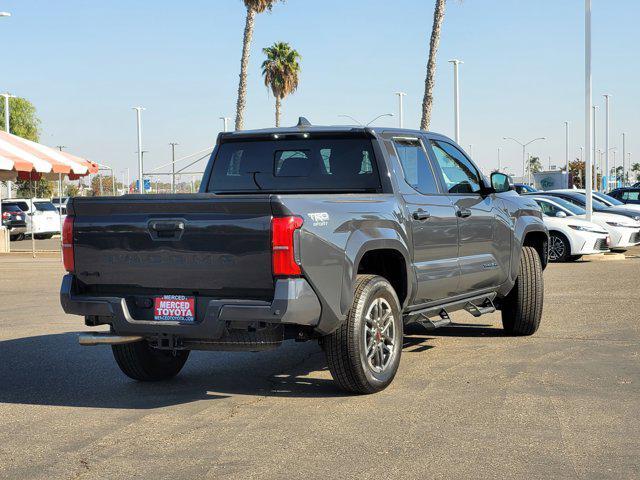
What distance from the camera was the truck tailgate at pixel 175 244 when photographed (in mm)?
6551

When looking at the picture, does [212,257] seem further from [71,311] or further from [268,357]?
[268,357]

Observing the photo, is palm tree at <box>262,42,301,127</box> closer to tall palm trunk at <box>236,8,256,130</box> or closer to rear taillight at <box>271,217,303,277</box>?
tall palm trunk at <box>236,8,256,130</box>

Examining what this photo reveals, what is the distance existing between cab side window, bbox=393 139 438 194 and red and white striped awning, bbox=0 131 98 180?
1495 centimetres

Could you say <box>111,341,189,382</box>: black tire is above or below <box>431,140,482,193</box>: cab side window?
below

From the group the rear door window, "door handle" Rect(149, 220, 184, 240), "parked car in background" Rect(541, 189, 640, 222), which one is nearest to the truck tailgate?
"door handle" Rect(149, 220, 184, 240)

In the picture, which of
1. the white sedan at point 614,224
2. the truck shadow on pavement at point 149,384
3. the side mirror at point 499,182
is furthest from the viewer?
the white sedan at point 614,224

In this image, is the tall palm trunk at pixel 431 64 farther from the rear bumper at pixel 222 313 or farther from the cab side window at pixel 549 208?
the rear bumper at pixel 222 313

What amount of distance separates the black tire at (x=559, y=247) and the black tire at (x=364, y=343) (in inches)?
575

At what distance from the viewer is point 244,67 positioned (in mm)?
38188

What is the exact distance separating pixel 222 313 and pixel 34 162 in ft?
57.3

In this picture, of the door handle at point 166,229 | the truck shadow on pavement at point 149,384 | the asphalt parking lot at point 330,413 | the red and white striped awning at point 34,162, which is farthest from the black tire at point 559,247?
the door handle at point 166,229

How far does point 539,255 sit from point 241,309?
17.8 feet

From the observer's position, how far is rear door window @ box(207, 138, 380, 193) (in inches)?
321

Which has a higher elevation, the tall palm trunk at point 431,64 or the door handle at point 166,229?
the tall palm trunk at point 431,64
